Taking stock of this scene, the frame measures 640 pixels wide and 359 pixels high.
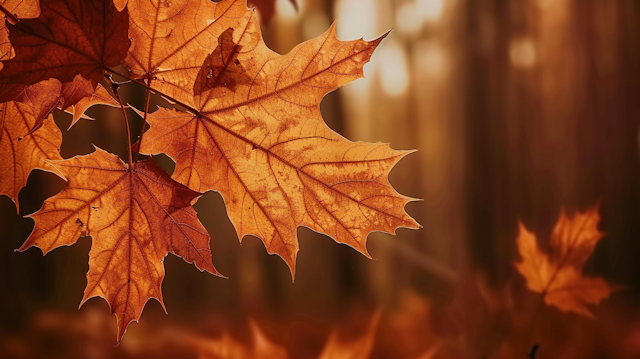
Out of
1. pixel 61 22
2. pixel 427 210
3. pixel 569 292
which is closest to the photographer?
pixel 61 22

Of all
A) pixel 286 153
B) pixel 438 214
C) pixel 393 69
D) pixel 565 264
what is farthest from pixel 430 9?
pixel 286 153

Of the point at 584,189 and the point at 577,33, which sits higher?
the point at 577,33

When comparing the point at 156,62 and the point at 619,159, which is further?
the point at 619,159

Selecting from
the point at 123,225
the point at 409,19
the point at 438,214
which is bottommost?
the point at 123,225

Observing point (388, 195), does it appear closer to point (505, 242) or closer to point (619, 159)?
point (505, 242)

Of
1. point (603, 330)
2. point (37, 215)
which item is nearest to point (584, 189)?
point (603, 330)

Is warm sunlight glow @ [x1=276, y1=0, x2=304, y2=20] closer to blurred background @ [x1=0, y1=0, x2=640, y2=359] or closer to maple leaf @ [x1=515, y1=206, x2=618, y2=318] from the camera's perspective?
blurred background @ [x1=0, y1=0, x2=640, y2=359]

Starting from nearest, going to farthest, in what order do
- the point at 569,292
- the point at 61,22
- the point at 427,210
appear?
the point at 61,22 → the point at 569,292 → the point at 427,210

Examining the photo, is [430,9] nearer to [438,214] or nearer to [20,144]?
[438,214]
